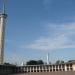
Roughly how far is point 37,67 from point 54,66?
15.0m

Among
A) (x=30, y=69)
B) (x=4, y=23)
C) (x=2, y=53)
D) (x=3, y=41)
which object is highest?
(x=4, y=23)

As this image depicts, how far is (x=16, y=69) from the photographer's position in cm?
16238

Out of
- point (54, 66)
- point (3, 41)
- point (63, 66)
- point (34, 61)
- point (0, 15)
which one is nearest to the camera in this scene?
point (63, 66)

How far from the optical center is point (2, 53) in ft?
554

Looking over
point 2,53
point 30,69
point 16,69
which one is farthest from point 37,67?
point 2,53

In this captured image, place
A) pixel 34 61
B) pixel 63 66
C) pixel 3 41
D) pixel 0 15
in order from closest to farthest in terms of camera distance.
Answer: pixel 63 66, pixel 3 41, pixel 0 15, pixel 34 61

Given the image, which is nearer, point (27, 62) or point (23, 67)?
point (23, 67)

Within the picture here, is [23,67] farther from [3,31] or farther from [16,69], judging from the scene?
[3,31]

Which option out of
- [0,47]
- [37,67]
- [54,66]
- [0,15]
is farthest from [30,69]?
[0,15]

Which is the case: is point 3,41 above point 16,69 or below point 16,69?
above

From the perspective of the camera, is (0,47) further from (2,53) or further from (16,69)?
(16,69)

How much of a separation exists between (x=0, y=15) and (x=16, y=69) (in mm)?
55458

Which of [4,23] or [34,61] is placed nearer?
[4,23]

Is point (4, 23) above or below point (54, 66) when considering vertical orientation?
above
